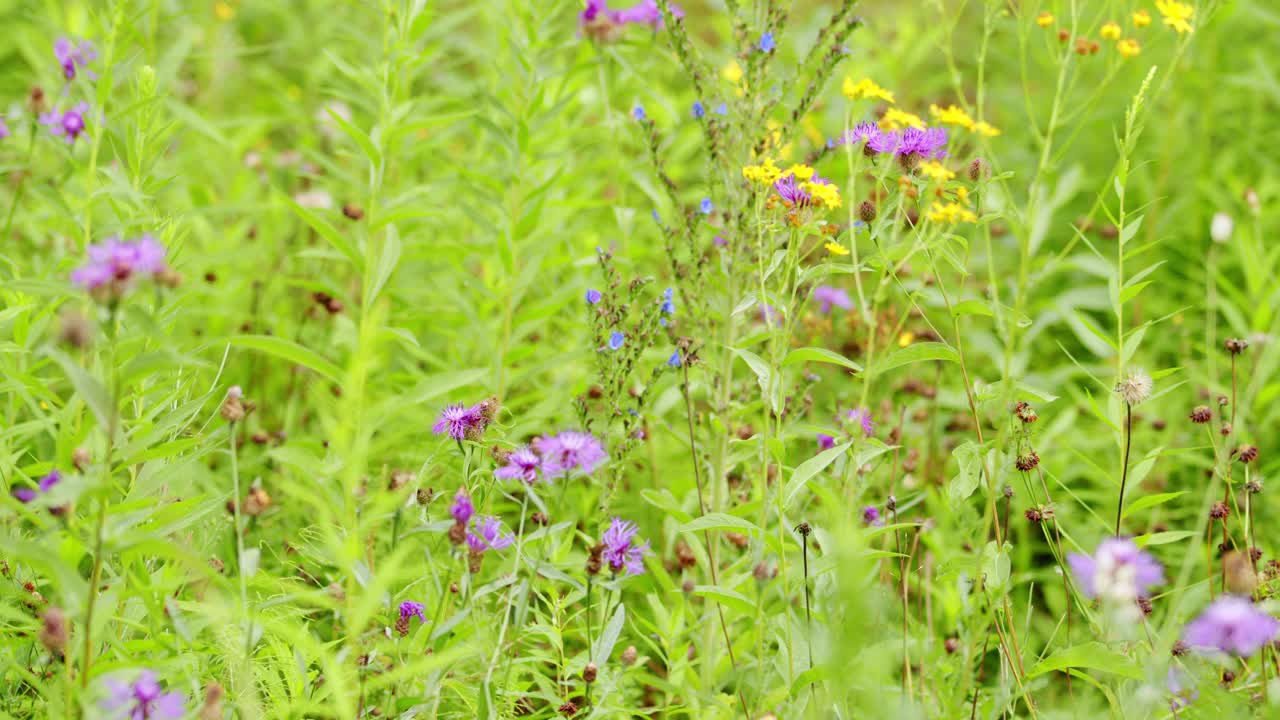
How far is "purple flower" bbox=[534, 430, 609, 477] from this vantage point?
1821 millimetres

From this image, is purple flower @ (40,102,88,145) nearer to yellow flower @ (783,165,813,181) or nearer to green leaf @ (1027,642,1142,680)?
yellow flower @ (783,165,813,181)

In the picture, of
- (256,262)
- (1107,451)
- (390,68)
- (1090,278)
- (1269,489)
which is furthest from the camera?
(1090,278)

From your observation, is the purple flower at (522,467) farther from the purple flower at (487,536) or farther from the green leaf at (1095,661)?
the green leaf at (1095,661)

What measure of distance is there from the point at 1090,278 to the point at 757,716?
289 centimetres

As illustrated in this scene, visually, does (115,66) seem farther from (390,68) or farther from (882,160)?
(882,160)

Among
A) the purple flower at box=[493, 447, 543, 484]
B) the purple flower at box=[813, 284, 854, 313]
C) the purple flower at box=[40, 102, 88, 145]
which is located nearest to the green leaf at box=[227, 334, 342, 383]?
the purple flower at box=[493, 447, 543, 484]

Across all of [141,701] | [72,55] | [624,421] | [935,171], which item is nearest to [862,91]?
[935,171]

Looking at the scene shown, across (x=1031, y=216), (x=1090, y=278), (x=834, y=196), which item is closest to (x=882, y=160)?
(x=834, y=196)

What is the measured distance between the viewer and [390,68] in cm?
243

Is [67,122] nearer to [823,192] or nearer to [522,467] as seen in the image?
[522,467]

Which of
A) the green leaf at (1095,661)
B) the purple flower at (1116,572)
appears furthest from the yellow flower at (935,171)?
the green leaf at (1095,661)

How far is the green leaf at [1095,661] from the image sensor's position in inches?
69.1

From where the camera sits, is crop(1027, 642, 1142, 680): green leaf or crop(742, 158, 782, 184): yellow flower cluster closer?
crop(1027, 642, 1142, 680): green leaf

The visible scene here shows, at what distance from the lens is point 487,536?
6.56 feet
